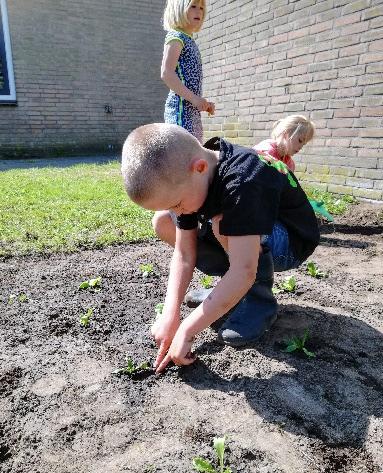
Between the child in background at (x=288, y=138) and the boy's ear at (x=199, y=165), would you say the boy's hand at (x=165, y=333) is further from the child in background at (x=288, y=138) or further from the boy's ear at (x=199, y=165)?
the child in background at (x=288, y=138)

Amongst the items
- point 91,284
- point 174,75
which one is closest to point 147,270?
point 91,284

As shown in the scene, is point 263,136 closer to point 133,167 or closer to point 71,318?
point 71,318

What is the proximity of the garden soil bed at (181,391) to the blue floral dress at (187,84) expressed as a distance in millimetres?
1205

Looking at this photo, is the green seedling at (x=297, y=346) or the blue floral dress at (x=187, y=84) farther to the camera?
the blue floral dress at (x=187, y=84)

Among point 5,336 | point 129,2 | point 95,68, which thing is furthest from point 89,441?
point 129,2

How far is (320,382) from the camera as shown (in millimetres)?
1570

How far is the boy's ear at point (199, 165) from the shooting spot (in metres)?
1.37

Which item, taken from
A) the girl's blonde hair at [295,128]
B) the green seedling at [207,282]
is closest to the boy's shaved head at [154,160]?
the green seedling at [207,282]

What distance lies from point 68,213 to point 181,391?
10.0ft

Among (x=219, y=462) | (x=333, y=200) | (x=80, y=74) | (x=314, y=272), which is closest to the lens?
(x=219, y=462)

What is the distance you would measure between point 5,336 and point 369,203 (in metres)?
3.62

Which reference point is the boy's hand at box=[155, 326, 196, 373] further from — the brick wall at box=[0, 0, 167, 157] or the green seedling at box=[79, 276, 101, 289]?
the brick wall at box=[0, 0, 167, 157]

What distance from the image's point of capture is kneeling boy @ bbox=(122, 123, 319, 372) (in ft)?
4.39

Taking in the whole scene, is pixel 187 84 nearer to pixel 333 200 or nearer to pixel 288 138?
pixel 288 138
